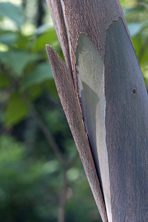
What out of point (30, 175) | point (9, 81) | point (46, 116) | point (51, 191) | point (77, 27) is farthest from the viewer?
point (46, 116)

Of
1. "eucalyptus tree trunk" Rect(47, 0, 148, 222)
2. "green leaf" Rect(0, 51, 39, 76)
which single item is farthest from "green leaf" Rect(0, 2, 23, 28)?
"eucalyptus tree trunk" Rect(47, 0, 148, 222)

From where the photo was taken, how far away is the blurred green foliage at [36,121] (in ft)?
2.75

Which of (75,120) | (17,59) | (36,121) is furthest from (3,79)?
(36,121)

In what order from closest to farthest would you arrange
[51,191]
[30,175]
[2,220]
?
[2,220] < [30,175] < [51,191]

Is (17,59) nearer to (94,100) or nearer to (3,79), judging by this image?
(3,79)

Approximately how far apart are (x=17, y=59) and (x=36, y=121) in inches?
58.6

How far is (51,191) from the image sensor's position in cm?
264

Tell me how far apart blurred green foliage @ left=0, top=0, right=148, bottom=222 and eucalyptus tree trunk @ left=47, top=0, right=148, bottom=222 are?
12.4 inches

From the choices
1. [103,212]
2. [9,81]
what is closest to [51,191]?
[9,81]

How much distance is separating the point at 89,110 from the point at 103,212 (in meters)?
0.12

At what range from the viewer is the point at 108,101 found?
39 centimetres

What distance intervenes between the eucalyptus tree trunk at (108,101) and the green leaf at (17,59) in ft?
1.31

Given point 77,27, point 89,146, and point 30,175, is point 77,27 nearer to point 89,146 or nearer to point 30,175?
point 89,146

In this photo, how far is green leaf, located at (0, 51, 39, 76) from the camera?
79cm
